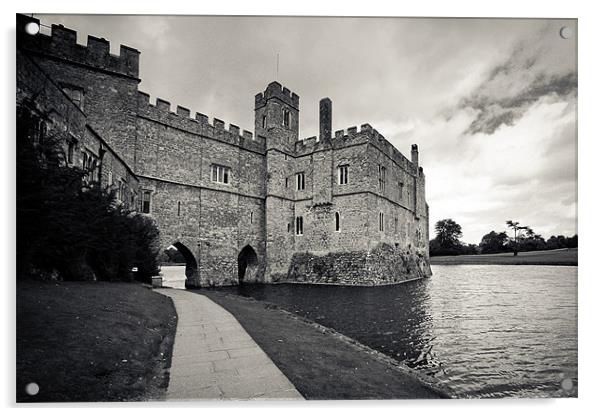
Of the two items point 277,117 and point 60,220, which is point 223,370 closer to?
point 60,220

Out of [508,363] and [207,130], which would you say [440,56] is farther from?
[207,130]

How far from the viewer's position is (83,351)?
3980mm

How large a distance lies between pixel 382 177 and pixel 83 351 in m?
21.4

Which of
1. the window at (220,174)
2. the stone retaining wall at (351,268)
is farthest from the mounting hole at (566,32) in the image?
the window at (220,174)

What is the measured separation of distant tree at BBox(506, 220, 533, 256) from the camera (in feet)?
19.9

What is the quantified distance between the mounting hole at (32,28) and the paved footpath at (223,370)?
514 cm

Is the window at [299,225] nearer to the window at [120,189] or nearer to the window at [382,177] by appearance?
the window at [382,177]

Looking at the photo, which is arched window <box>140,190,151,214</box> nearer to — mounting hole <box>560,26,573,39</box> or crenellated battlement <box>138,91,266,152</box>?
crenellated battlement <box>138,91,266,152</box>

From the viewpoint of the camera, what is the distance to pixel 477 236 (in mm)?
6703

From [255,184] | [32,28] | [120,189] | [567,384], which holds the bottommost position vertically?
[567,384]

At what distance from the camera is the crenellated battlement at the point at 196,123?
17.4 meters

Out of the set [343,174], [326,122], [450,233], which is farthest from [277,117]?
[450,233]

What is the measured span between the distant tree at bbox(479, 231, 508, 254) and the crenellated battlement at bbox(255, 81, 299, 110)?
18.8 m
